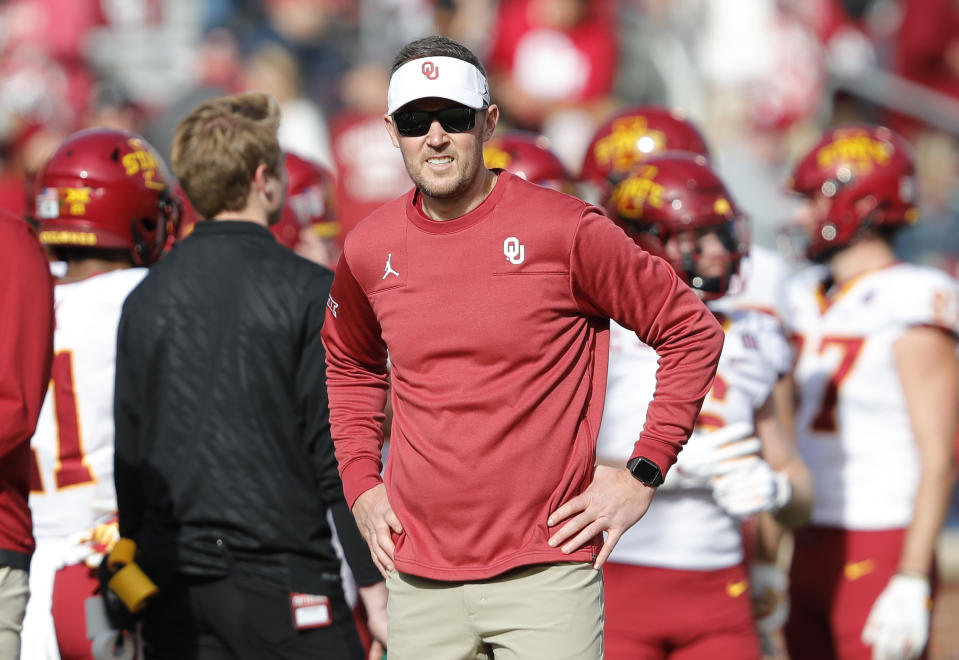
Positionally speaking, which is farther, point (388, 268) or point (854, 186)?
point (854, 186)

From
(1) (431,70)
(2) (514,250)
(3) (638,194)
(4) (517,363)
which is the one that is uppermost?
(1) (431,70)

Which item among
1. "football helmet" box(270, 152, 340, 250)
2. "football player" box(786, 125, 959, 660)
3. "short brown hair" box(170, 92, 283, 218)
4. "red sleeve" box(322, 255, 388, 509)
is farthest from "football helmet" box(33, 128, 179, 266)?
"football player" box(786, 125, 959, 660)

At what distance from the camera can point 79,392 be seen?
460 centimetres

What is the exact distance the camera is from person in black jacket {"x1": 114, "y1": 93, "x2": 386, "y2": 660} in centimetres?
420

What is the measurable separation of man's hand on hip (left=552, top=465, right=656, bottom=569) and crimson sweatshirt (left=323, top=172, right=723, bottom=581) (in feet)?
0.12

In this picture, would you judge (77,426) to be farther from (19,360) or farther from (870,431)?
(870,431)

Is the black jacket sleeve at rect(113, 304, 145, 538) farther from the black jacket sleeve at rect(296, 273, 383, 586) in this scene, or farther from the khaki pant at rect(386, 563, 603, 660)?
the khaki pant at rect(386, 563, 603, 660)

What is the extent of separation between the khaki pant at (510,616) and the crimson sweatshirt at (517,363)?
0.05m

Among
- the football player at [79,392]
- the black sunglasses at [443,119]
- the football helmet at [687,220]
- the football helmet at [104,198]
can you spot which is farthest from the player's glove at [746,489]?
the football helmet at [104,198]

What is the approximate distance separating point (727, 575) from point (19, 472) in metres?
2.28

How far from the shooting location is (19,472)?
383 centimetres

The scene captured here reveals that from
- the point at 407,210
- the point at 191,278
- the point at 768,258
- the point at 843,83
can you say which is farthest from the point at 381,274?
the point at 843,83

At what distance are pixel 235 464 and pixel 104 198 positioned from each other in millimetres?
1190

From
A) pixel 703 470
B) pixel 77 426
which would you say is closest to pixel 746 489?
pixel 703 470
